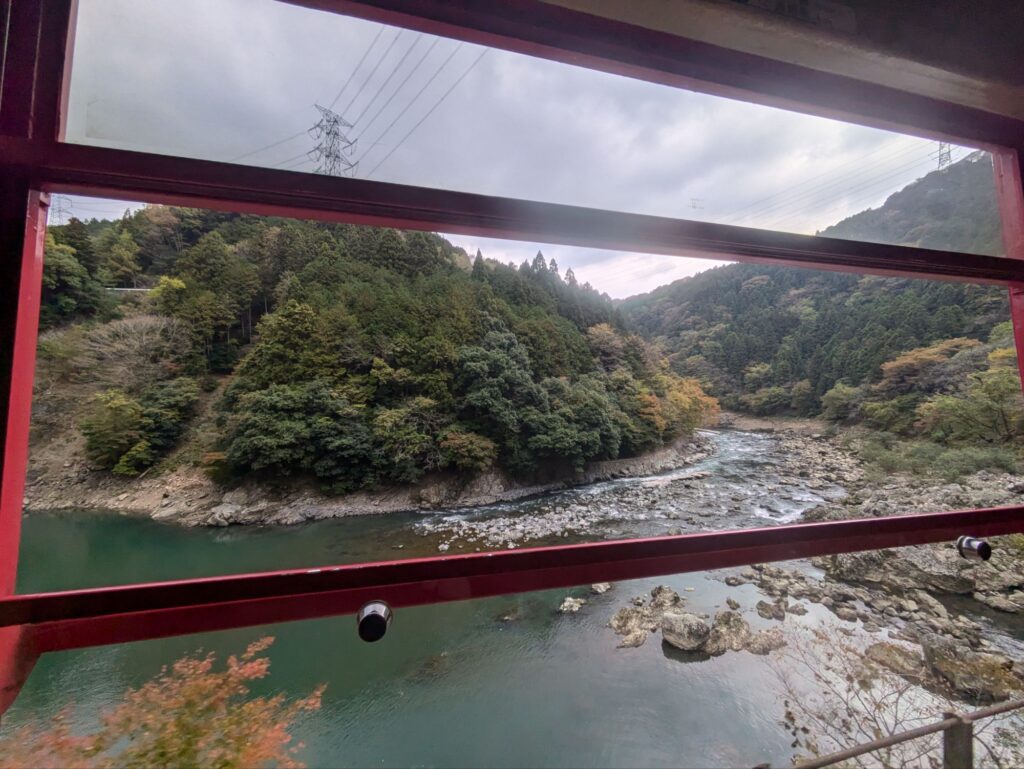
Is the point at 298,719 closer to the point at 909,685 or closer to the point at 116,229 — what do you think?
the point at 116,229

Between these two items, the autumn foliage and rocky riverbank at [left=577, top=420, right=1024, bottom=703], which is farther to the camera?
rocky riverbank at [left=577, top=420, right=1024, bottom=703]

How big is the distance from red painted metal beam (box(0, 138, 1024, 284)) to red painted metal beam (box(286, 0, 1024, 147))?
0.51 metres

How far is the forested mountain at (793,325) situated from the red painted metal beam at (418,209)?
0.91 metres

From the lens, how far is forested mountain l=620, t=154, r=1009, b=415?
1949 millimetres

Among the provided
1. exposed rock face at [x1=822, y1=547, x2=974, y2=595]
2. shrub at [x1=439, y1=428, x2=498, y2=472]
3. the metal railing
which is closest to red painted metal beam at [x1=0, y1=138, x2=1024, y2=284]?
shrub at [x1=439, y1=428, x2=498, y2=472]

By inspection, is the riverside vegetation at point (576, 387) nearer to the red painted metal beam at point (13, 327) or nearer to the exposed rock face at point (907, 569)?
the exposed rock face at point (907, 569)

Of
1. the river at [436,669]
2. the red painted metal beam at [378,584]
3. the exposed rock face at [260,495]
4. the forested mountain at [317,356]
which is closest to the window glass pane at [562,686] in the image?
the river at [436,669]

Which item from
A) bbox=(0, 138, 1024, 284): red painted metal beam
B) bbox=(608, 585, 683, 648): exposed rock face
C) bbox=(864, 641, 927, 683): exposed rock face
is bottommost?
bbox=(864, 641, 927, 683): exposed rock face

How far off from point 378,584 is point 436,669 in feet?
3.67

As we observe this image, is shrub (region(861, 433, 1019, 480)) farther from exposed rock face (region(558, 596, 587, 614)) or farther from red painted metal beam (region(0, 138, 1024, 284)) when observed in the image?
exposed rock face (region(558, 596, 587, 614))

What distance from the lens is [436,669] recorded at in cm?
149

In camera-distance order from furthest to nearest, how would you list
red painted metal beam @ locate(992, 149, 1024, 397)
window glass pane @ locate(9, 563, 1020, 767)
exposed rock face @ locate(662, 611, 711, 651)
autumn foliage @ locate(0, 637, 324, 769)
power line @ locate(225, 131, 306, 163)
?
exposed rock face @ locate(662, 611, 711, 651)
red painted metal beam @ locate(992, 149, 1024, 397)
window glass pane @ locate(9, 563, 1020, 767)
power line @ locate(225, 131, 306, 163)
autumn foliage @ locate(0, 637, 324, 769)

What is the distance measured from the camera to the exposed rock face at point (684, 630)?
1476 millimetres

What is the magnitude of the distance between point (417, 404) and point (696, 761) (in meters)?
1.47
